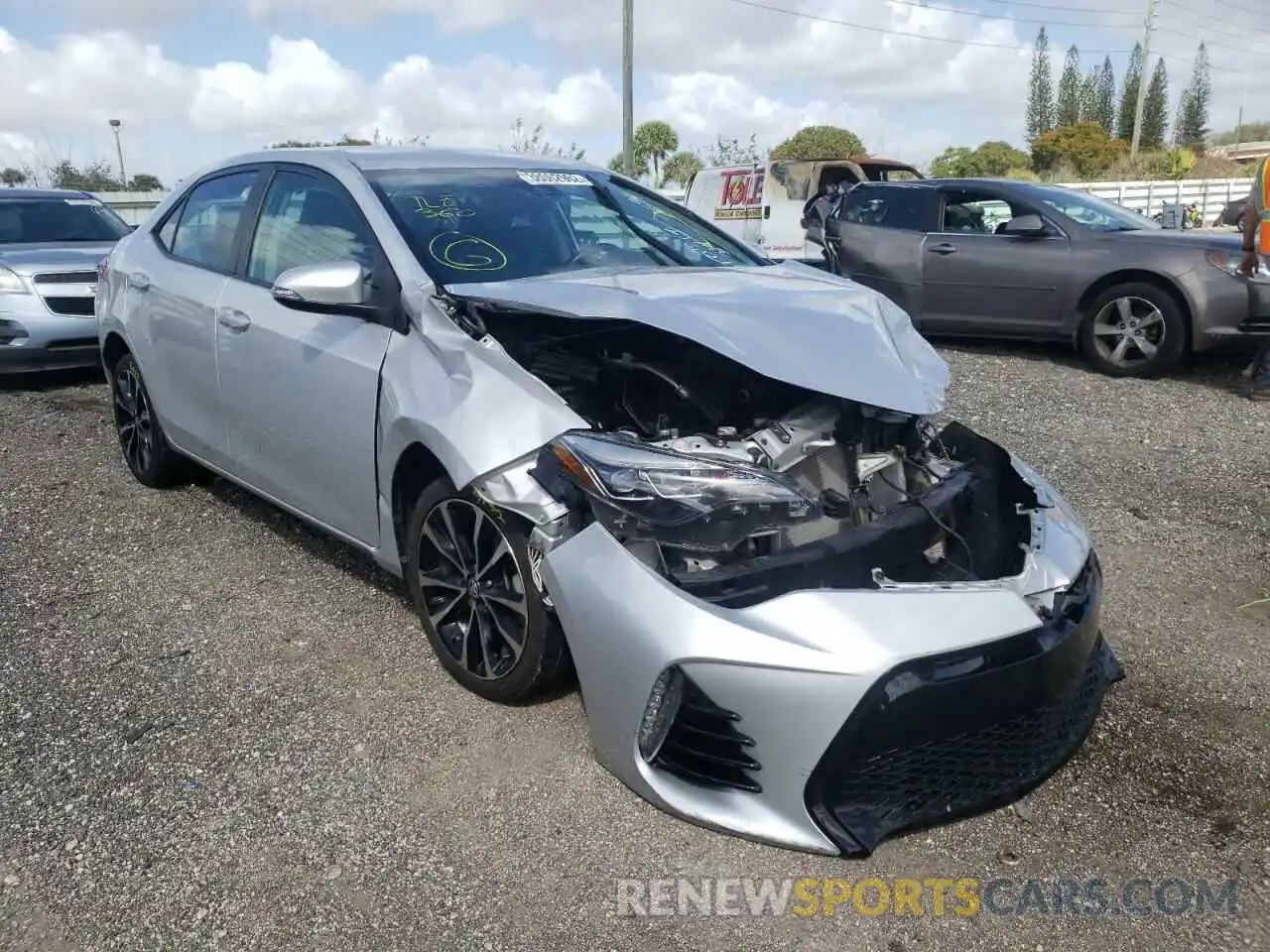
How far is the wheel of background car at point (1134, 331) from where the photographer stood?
24.3 ft

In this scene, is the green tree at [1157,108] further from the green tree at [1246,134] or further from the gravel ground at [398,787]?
the gravel ground at [398,787]

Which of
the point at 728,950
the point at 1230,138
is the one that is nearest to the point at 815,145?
the point at 728,950

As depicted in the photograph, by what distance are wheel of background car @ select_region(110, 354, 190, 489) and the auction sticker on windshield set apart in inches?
87.9

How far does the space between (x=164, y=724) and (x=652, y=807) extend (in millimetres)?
1562

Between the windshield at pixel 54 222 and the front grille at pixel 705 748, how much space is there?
8.62 meters

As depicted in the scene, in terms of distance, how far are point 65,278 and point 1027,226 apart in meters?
7.54

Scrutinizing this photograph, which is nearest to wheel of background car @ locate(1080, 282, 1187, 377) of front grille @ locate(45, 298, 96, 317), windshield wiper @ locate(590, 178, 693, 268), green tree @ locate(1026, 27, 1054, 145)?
windshield wiper @ locate(590, 178, 693, 268)

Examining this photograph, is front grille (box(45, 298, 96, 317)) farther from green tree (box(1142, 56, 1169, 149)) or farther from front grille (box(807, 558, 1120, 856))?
green tree (box(1142, 56, 1169, 149))

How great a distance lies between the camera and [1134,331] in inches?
299

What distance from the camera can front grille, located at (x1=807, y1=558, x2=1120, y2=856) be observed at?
224 centimetres

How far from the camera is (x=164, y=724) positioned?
3.14m

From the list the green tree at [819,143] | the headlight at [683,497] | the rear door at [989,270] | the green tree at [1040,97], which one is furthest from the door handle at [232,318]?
the green tree at [1040,97]

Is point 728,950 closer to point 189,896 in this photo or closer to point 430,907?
point 430,907

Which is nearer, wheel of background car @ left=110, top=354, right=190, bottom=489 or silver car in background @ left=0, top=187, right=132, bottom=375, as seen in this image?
wheel of background car @ left=110, top=354, right=190, bottom=489
